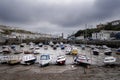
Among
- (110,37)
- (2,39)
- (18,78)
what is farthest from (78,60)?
(2,39)

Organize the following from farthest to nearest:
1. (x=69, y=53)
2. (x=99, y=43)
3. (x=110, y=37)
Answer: (x=110, y=37), (x=99, y=43), (x=69, y=53)

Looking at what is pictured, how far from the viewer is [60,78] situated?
21375mm

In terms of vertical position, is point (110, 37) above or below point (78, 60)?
above

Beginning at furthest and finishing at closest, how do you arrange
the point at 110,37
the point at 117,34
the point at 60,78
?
the point at 110,37, the point at 117,34, the point at 60,78

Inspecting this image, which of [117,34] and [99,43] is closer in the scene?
[99,43]

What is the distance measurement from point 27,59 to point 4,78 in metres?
11.7

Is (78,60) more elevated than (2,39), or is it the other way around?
(2,39)

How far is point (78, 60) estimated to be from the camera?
3206cm

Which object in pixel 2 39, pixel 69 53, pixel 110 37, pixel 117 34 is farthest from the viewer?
pixel 2 39

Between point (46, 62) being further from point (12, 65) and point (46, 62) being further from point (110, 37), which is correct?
point (110, 37)

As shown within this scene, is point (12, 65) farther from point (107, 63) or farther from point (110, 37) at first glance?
point (110, 37)

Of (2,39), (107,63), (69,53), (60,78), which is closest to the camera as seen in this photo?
(60,78)

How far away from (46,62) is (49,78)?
1014cm

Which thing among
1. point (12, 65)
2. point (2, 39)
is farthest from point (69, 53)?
point (2, 39)
